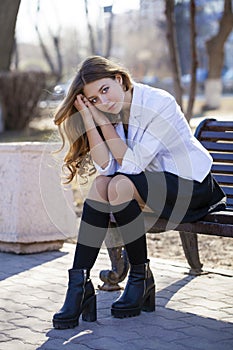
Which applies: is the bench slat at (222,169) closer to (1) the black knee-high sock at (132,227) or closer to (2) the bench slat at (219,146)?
(2) the bench slat at (219,146)

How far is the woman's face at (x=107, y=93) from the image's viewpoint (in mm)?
3785

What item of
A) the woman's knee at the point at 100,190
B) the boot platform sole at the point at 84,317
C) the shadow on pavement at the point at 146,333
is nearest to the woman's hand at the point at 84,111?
the woman's knee at the point at 100,190

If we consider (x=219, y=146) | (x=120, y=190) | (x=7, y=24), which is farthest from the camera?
(x=7, y=24)

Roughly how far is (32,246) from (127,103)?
6.28 ft

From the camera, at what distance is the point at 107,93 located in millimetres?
3795

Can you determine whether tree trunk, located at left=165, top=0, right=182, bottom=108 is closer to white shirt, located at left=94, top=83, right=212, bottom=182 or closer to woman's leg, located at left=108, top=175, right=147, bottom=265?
white shirt, located at left=94, top=83, right=212, bottom=182

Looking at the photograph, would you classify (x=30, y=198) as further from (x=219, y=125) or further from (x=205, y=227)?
(x=205, y=227)

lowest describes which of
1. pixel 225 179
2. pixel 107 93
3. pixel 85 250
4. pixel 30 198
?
pixel 30 198

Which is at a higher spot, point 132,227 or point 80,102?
point 80,102

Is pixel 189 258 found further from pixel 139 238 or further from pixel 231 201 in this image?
pixel 139 238

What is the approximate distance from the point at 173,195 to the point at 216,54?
2087 cm

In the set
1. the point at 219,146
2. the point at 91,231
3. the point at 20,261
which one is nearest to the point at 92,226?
the point at 91,231

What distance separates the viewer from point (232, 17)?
790 inches

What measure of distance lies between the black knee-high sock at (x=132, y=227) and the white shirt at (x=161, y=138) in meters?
0.20
